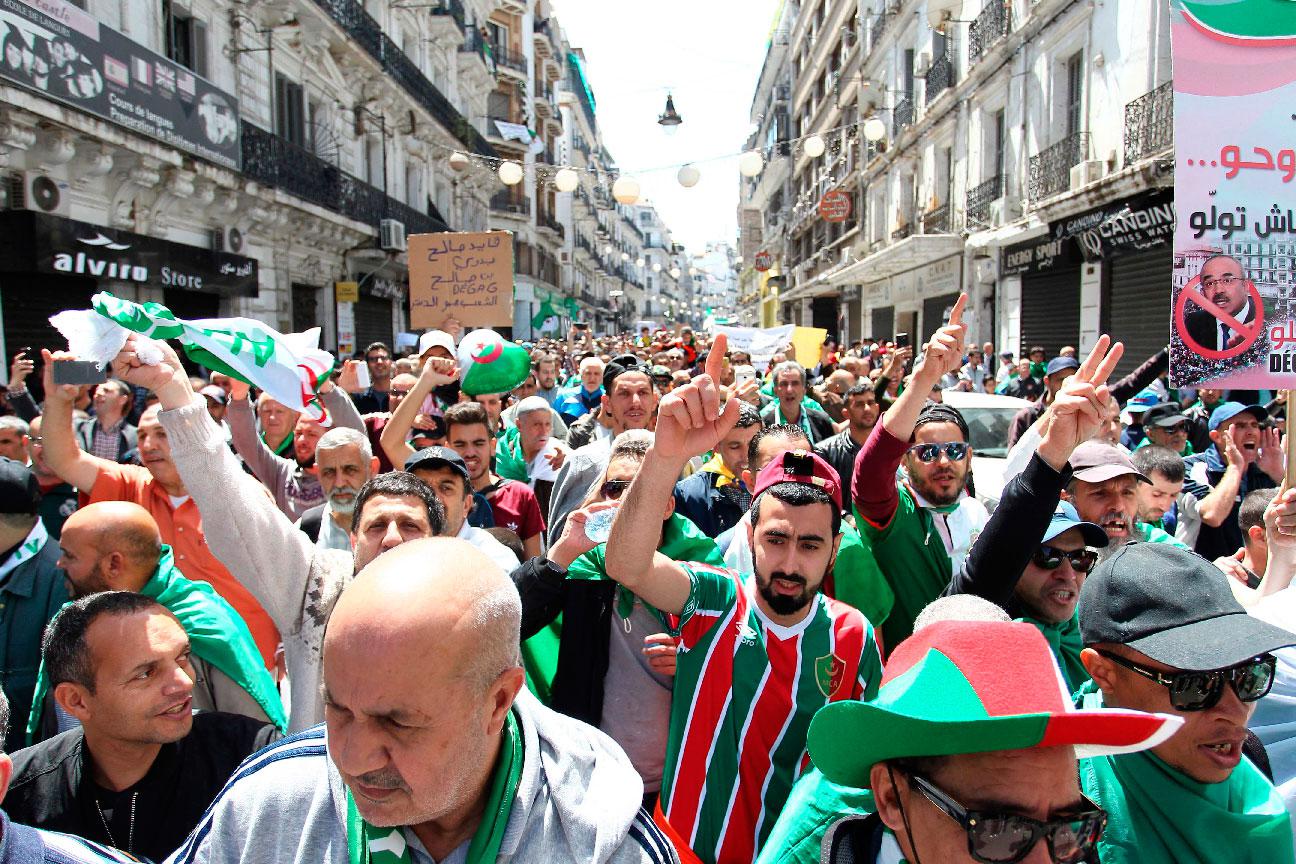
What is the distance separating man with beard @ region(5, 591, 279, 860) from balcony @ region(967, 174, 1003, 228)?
19.3 meters

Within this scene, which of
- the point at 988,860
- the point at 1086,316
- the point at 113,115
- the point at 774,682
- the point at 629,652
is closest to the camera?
the point at 988,860

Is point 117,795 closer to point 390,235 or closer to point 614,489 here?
point 614,489

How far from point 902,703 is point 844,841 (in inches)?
14.3

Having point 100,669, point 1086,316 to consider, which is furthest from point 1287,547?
point 1086,316

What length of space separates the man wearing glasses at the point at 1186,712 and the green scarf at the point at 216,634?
2346 mm

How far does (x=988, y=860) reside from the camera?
1498 mm

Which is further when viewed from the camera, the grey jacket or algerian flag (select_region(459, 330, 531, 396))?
algerian flag (select_region(459, 330, 531, 396))

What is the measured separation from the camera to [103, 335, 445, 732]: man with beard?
2.67 metres

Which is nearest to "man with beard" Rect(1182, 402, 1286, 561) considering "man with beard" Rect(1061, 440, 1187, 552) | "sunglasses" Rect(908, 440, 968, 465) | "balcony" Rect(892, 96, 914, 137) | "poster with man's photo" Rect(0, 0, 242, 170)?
"man with beard" Rect(1061, 440, 1187, 552)

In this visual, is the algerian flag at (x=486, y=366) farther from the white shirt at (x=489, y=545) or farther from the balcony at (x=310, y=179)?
the balcony at (x=310, y=179)

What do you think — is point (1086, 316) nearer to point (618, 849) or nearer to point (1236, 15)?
point (1236, 15)

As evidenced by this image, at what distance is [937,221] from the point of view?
22.9 m

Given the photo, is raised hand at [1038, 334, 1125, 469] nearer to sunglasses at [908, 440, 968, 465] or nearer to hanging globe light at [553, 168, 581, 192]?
sunglasses at [908, 440, 968, 465]

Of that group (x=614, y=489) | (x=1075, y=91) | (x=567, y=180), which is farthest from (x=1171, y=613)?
(x=1075, y=91)
